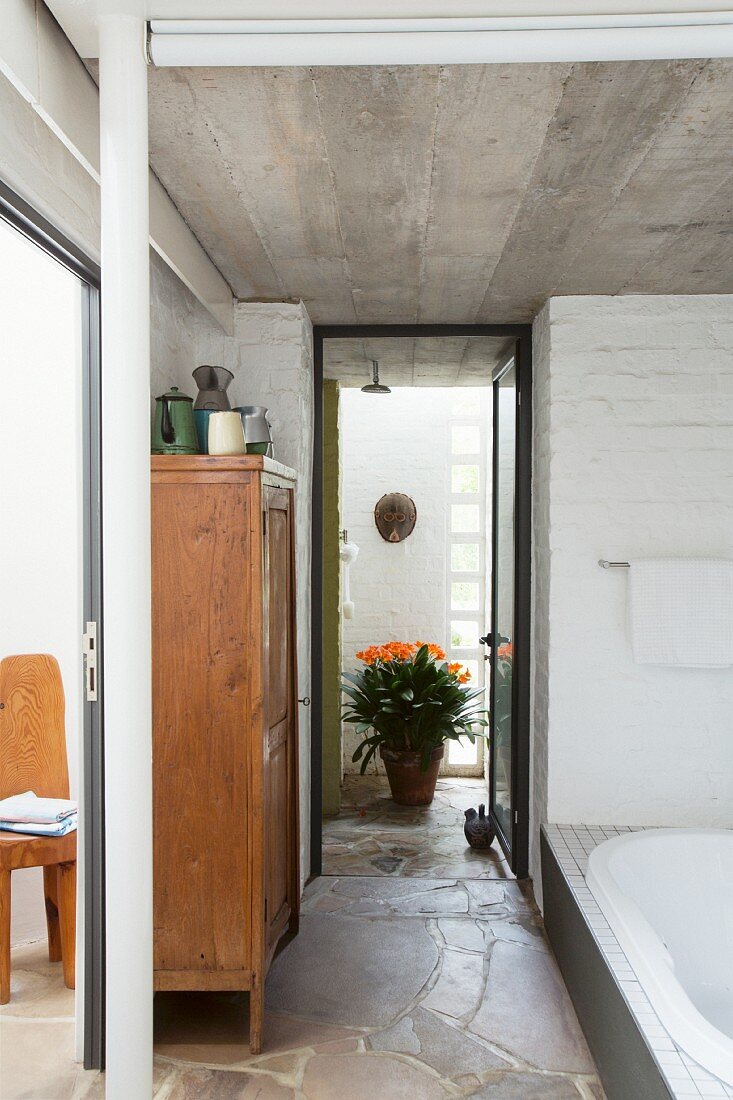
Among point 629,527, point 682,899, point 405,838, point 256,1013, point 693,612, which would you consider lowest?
point 405,838

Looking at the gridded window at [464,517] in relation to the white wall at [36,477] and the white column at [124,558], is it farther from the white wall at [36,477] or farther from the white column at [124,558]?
the white column at [124,558]

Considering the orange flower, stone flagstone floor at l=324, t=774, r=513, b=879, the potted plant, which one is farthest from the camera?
the orange flower

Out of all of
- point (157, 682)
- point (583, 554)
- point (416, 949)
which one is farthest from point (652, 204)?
point (416, 949)

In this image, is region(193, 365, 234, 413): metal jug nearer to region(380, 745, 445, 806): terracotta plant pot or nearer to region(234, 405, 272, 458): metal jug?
region(234, 405, 272, 458): metal jug

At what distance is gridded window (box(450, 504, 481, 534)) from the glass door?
3.84ft

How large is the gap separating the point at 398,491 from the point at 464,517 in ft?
1.47

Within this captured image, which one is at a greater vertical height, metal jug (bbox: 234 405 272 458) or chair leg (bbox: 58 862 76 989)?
metal jug (bbox: 234 405 272 458)

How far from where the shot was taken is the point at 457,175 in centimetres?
203

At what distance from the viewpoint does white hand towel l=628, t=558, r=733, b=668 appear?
9.80 feet

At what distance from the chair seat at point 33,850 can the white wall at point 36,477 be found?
0.20 meters

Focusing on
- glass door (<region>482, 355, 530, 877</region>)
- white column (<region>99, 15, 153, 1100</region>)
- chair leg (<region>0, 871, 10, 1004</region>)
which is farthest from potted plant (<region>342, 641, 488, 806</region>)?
Result: white column (<region>99, 15, 153, 1100</region>)

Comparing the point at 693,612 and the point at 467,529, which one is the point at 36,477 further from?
the point at 467,529

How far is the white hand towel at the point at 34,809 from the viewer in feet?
7.78

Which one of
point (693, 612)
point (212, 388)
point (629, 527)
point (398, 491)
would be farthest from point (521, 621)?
point (398, 491)
